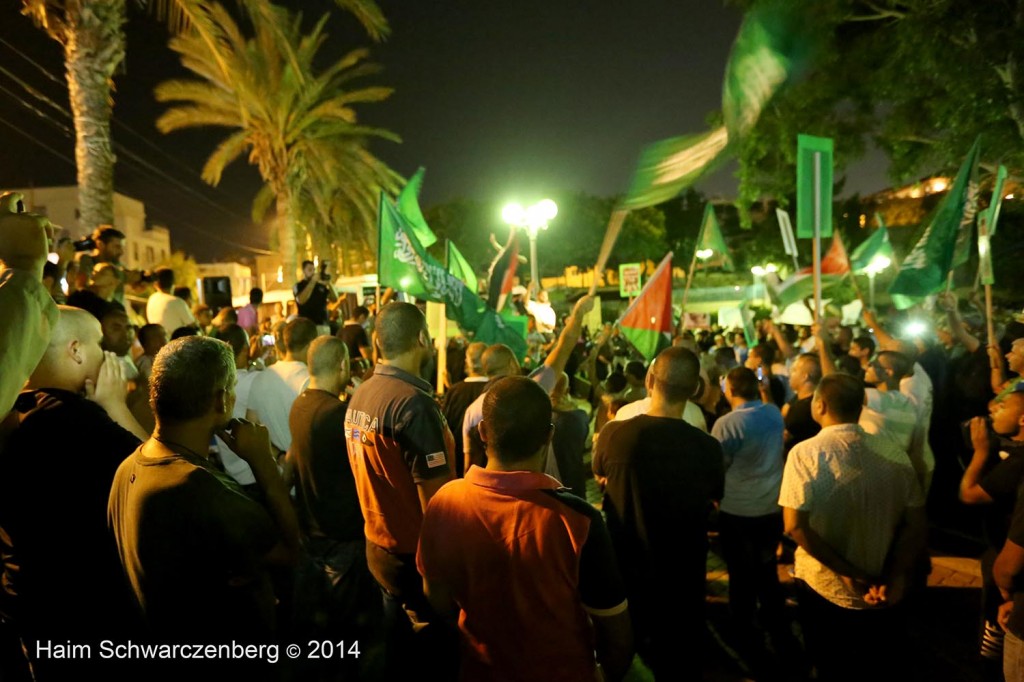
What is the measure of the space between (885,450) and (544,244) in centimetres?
5127

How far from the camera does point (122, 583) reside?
242 centimetres

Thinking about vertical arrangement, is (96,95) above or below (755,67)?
above

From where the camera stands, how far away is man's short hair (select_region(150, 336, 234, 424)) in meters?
2.15

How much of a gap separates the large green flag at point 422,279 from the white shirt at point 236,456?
188 centimetres

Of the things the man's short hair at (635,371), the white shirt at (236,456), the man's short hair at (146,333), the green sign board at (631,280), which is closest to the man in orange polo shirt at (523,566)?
the white shirt at (236,456)

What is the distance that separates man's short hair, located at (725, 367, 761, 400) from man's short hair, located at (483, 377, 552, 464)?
2.92 metres

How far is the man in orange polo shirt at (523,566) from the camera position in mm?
2092

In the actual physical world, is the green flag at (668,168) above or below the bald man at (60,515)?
above

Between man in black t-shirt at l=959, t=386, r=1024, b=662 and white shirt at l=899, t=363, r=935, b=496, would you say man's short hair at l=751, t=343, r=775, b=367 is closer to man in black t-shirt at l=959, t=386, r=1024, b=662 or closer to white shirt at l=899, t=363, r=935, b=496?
white shirt at l=899, t=363, r=935, b=496

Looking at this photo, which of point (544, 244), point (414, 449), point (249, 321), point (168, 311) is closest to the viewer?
point (414, 449)

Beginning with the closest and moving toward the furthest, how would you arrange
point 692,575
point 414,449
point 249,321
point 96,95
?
point 414,449 → point 692,575 → point 249,321 → point 96,95

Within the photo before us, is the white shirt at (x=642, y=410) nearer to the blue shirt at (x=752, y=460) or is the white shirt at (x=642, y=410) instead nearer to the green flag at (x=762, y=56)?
the blue shirt at (x=752, y=460)

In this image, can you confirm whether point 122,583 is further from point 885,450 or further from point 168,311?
point 168,311

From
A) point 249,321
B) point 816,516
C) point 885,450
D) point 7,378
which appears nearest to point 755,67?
point 885,450
